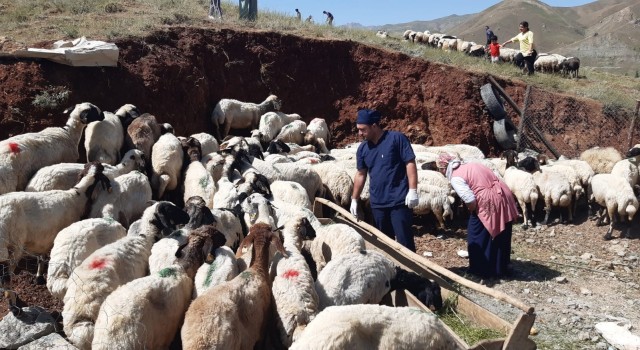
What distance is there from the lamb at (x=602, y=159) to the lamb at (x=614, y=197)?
1983 millimetres

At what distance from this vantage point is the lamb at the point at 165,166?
29.6ft

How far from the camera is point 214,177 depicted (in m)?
9.38

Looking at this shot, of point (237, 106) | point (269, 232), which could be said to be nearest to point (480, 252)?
point (269, 232)

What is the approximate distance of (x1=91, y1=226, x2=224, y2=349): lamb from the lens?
15.1ft

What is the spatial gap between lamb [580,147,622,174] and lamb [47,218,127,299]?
10.0 m

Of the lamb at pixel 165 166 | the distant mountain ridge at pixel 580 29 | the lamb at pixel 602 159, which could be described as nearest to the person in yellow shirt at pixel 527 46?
the lamb at pixel 602 159

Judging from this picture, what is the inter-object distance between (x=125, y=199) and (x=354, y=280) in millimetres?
3691

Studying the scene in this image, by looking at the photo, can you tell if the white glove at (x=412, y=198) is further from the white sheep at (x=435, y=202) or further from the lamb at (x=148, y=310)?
the white sheep at (x=435, y=202)

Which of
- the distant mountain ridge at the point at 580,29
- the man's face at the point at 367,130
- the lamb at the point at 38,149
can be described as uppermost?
the distant mountain ridge at the point at 580,29

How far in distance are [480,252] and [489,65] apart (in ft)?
37.1

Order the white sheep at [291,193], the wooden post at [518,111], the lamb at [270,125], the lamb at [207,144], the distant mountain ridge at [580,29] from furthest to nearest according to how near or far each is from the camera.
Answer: the distant mountain ridge at [580,29] < the wooden post at [518,111] < the lamb at [270,125] < the lamb at [207,144] < the white sheep at [291,193]

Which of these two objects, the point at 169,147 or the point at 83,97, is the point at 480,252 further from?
the point at 83,97

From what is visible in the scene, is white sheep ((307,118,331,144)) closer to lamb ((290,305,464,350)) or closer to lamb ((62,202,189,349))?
lamb ((62,202,189,349))

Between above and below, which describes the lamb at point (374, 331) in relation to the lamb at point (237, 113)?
below
